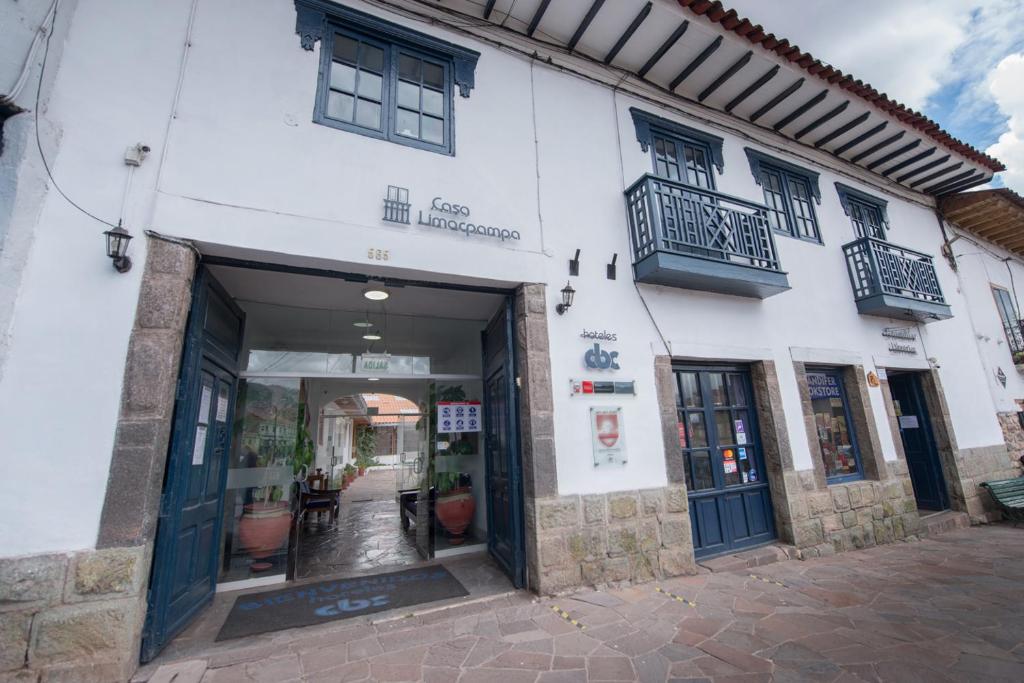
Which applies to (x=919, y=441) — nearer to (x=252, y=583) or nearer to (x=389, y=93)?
(x=389, y=93)

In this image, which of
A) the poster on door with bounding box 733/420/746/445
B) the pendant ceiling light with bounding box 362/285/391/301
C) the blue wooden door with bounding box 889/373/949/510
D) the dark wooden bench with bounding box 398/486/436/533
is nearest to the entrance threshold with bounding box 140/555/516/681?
the dark wooden bench with bounding box 398/486/436/533

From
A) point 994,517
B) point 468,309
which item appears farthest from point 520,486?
point 994,517

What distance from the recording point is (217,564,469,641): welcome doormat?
3.54 meters

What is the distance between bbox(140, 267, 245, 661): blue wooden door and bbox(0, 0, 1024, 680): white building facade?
42mm

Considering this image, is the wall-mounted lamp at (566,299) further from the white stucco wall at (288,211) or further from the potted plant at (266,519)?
the potted plant at (266,519)

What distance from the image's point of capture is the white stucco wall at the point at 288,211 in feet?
9.16

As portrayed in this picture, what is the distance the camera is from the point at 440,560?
514 centimetres

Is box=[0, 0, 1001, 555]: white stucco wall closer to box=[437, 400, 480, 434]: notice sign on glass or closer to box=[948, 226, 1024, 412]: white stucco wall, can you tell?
box=[437, 400, 480, 434]: notice sign on glass

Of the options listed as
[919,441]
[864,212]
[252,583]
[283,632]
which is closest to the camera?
[283,632]

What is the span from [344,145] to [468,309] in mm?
2359

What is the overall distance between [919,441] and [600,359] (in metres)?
7.06

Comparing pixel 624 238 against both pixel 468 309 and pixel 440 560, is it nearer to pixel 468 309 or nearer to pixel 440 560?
pixel 468 309

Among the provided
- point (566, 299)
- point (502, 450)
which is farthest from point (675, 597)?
point (566, 299)

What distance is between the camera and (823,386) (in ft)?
20.4
